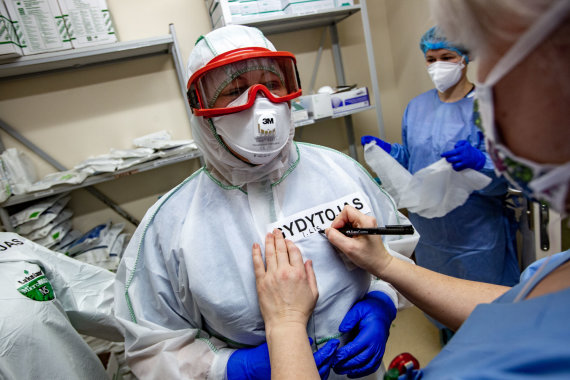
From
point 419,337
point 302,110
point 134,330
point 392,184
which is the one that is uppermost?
point 302,110

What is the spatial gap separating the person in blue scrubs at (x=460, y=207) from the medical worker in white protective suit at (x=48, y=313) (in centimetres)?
156

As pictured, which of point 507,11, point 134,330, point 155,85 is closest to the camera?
point 507,11

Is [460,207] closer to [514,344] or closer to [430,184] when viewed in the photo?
[430,184]

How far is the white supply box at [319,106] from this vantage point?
1943mm

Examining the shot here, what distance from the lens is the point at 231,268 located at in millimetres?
784

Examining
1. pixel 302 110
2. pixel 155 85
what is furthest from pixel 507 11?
pixel 155 85

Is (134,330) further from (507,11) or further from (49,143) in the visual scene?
(49,143)

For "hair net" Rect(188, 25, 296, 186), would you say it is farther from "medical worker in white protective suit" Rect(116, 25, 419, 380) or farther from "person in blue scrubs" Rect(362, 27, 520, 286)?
"person in blue scrubs" Rect(362, 27, 520, 286)

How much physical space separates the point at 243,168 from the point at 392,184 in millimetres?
1140

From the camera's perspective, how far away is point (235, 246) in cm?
80

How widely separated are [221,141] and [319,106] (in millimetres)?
1231

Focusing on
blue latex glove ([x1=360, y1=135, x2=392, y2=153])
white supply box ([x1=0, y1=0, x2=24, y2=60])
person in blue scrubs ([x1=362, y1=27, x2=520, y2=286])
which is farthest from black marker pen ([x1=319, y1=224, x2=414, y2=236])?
white supply box ([x1=0, y1=0, x2=24, y2=60])

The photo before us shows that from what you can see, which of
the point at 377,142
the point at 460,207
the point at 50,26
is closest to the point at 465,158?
the point at 460,207

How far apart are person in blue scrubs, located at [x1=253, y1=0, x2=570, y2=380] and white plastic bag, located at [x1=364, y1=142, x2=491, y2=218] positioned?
3.82 ft
